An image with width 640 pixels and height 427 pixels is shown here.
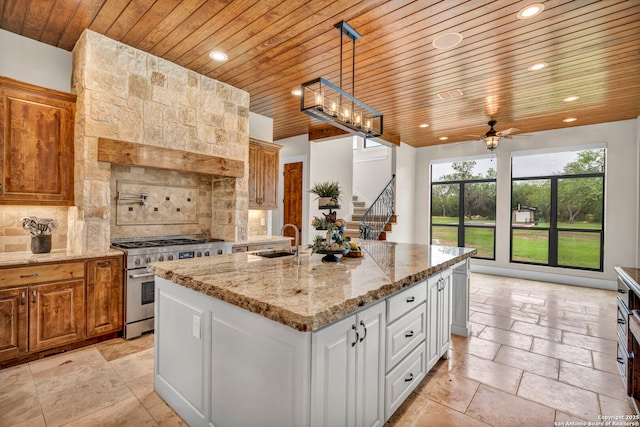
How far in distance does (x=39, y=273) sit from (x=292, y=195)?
187 inches

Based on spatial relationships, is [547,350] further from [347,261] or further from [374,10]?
[374,10]

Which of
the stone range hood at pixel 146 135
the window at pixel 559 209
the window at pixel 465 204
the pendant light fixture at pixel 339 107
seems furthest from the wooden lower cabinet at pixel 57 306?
the window at pixel 559 209

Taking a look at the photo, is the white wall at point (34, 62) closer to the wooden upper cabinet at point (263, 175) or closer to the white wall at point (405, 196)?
the wooden upper cabinet at point (263, 175)

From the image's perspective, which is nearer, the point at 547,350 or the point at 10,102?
the point at 10,102

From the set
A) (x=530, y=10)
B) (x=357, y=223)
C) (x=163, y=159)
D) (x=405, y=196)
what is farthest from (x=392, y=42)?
(x=357, y=223)

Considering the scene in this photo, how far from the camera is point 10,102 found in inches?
109

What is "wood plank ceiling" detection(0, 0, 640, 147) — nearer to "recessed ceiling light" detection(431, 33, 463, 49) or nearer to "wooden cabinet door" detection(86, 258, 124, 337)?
"recessed ceiling light" detection(431, 33, 463, 49)

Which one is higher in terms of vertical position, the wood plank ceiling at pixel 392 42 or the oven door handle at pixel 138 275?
the wood plank ceiling at pixel 392 42

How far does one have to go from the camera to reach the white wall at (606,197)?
5555mm

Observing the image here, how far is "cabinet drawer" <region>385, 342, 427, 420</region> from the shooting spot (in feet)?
6.25

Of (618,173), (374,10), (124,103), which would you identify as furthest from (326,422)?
(618,173)

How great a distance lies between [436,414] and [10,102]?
4.41m

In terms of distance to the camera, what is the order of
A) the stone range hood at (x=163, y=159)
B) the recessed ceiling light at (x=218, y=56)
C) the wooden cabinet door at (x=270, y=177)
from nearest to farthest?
the stone range hood at (x=163, y=159) < the recessed ceiling light at (x=218, y=56) < the wooden cabinet door at (x=270, y=177)

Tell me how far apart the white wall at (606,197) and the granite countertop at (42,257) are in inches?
286
